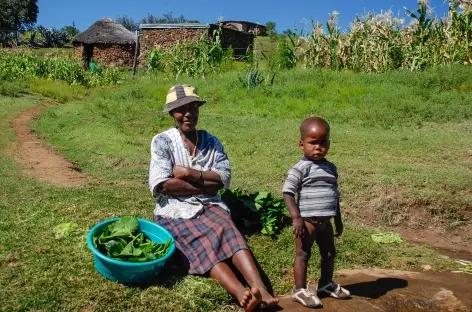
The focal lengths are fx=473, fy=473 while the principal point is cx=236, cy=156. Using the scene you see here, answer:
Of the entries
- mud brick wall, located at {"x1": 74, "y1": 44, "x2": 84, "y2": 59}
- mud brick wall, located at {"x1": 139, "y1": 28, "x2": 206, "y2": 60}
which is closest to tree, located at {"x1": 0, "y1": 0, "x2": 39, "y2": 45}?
mud brick wall, located at {"x1": 74, "y1": 44, "x2": 84, "y2": 59}

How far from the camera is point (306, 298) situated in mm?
3184

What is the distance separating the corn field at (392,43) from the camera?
529 inches

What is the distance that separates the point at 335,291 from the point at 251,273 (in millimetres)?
641

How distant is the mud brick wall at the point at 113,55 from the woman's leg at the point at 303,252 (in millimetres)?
27629

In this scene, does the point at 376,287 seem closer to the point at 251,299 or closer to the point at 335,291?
the point at 335,291

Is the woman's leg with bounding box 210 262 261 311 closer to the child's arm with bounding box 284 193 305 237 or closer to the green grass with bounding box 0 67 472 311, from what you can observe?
the green grass with bounding box 0 67 472 311

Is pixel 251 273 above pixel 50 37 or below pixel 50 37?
below

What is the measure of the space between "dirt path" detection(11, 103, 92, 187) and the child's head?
4188 millimetres

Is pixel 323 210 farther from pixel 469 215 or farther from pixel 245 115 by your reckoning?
pixel 245 115

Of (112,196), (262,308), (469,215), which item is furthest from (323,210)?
(469,215)

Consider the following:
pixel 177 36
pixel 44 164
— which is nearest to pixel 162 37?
pixel 177 36

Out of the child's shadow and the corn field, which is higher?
the corn field

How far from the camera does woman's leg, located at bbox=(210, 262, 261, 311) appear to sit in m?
2.94

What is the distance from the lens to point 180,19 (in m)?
59.2
